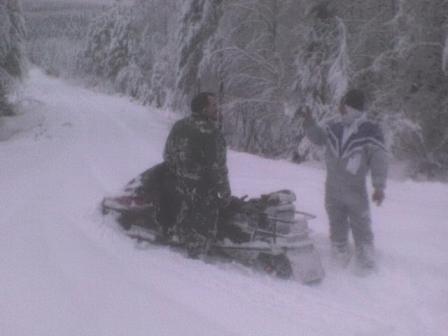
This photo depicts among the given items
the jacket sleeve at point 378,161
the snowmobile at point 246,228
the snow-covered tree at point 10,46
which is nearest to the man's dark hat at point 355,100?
the jacket sleeve at point 378,161

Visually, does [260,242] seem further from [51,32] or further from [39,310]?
[51,32]

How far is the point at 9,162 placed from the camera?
37.4 ft

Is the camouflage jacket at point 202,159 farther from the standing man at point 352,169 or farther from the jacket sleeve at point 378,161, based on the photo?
the jacket sleeve at point 378,161

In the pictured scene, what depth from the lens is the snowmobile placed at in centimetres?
518

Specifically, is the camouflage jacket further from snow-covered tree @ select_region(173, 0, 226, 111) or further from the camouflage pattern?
snow-covered tree @ select_region(173, 0, 226, 111)

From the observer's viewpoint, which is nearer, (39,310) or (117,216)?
(39,310)

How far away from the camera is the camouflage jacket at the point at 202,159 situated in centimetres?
558

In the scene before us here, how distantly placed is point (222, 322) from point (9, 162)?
8494 mm

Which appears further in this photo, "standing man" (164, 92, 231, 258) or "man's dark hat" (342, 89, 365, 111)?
"standing man" (164, 92, 231, 258)

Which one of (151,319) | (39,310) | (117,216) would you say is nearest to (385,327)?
(151,319)

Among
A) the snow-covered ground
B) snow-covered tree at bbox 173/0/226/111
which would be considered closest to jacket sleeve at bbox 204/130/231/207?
the snow-covered ground

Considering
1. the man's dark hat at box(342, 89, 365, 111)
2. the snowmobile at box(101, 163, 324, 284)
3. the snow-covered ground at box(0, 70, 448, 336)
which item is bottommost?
the snow-covered ground at box(0, 70, 448, 336)

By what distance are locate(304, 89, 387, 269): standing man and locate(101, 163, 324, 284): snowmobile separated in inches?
14.3

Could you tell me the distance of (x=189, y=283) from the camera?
498 cm
